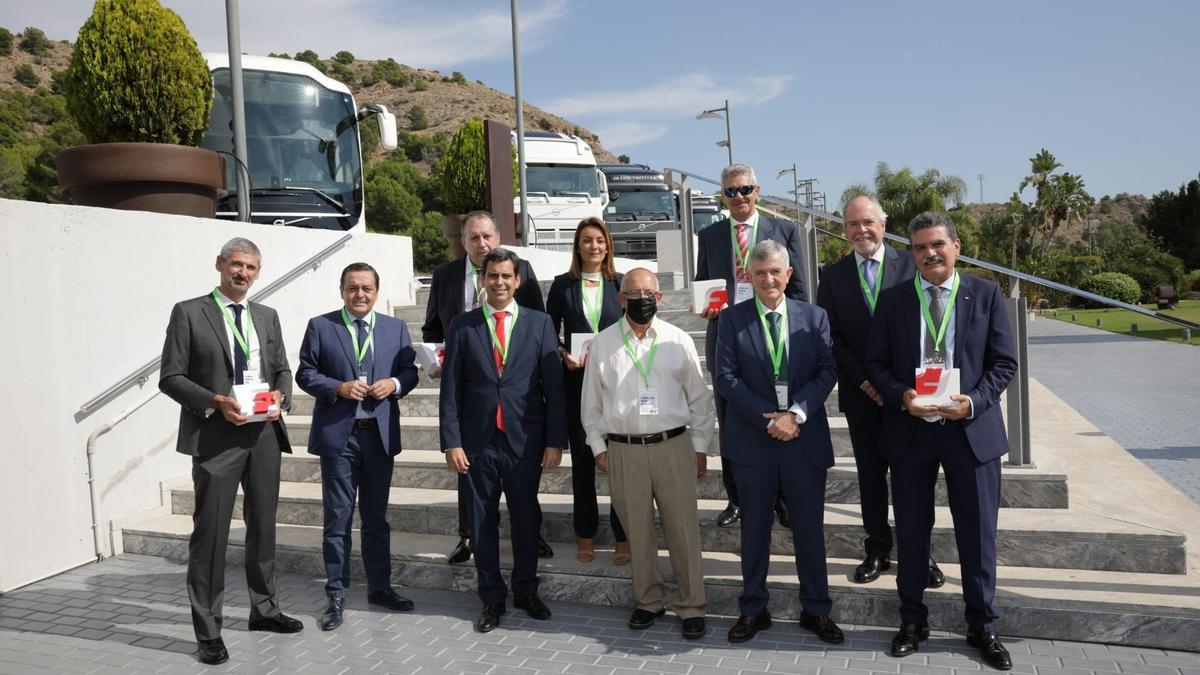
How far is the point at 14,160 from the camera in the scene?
41.8 m

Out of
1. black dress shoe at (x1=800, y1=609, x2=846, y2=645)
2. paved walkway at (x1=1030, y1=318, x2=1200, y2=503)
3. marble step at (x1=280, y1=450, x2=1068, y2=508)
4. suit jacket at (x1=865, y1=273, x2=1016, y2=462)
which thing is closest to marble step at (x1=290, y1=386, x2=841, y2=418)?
marble step at (x1=280, y1=450, x2=1068, y2=508)

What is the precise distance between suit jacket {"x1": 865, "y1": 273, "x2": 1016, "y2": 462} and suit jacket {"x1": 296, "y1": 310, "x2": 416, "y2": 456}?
267 centimetres

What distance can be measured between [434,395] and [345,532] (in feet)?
8.21

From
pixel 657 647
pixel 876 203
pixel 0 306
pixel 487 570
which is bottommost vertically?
pixel 657 647

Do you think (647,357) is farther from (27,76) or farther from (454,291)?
(27,76)

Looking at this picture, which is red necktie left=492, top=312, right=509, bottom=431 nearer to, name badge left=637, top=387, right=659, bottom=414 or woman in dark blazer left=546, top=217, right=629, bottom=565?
woman in dark blazer left=546, top=217, right=629, bottom=565

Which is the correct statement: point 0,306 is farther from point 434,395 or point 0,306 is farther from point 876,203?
point 876,203

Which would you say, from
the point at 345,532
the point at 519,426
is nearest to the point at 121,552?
the point at 345,532

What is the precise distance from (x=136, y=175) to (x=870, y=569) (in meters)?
6.33

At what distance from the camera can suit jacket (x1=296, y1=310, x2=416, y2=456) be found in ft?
15.1

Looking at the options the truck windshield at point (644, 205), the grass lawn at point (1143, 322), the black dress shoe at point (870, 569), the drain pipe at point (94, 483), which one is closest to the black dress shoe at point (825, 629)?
the black dress shoe at point (870, 569)

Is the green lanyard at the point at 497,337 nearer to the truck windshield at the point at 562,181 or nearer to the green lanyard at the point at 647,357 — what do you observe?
the green lanyard at the point at 647,357

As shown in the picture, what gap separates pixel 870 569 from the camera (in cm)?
445

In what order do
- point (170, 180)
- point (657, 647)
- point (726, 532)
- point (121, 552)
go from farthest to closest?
point (170, 180) → point (121, 552) → point (726, 532) → point (657, 647)
